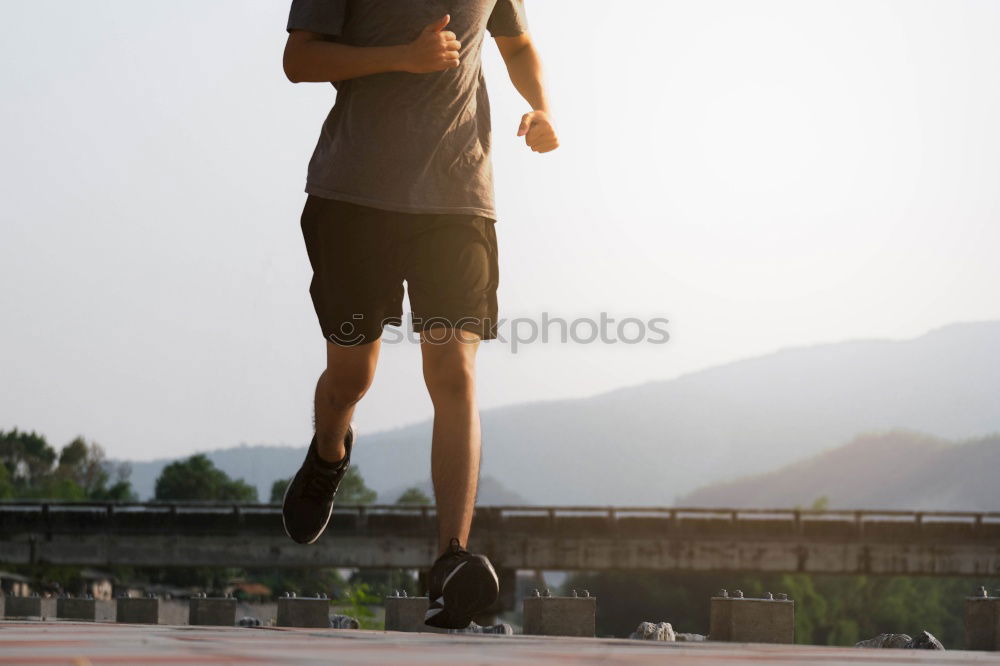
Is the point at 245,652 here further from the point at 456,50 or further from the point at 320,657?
the point at 456,50

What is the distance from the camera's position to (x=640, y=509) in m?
46.6

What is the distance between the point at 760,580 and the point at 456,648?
109628 mm

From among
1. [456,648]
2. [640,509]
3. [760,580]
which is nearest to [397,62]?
[456,648]

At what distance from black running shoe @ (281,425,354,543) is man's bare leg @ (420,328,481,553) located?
1.12 metres

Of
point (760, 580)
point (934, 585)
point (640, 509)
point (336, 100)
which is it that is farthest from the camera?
point (934, 585)

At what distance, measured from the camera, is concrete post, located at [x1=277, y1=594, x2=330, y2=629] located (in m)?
13.9

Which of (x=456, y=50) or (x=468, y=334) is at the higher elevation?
(x=456, y=50)

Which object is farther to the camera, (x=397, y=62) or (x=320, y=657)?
(x=397, y=62)

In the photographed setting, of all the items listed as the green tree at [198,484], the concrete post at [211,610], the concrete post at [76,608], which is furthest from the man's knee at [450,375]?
the green tree at [198,484]

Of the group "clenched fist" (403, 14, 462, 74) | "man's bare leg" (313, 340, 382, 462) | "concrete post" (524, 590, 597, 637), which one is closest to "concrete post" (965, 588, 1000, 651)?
"concrete post" (524, 590, 597, 637)

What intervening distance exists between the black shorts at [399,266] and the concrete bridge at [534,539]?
4188cm

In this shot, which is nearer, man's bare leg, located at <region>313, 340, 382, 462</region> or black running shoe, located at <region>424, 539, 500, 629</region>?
black running shoe, located at <region>424, 539, 500, 629</region>

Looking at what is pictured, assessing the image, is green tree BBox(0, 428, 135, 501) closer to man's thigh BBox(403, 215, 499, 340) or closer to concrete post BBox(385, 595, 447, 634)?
concrete post BBox(385, 595, 447, 634)

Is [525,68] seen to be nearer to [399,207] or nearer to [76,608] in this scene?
[399,207]
